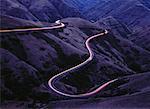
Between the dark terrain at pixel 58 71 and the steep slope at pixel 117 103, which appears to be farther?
the dark terrain at pixel 58 71

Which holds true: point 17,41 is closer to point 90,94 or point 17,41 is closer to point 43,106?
point 90,94

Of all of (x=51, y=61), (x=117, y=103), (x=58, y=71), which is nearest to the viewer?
(x=117, y=103)

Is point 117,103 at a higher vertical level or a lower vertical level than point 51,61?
lower

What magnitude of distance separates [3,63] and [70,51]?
1323 inches

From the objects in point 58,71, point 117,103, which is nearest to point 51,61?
point 58,71

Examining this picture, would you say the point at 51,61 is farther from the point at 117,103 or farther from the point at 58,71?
the point at 117,103

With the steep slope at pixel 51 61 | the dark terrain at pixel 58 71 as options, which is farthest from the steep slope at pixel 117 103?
the steep slope at pixel 51 61

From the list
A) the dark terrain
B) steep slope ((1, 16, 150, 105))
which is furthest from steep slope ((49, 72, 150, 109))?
steep slope ((1, 16, 150, 105))

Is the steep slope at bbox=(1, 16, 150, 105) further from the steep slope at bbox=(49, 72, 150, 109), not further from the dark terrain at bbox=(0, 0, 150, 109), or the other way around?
the steep slope at bbox=(49, 72, 150, 109)

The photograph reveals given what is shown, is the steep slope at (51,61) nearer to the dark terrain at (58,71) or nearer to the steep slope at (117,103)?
the dark terrain at (58,71)

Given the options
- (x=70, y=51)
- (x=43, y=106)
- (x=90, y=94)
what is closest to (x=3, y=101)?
(x=43, y=106)

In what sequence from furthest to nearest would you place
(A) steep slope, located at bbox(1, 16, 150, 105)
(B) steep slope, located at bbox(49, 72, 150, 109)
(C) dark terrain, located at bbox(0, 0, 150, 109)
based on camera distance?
(A) steep slope, located at bbox(1, 16, 150, 105)
(C) dark terrain, located at bbox(0, 0, 150, 109)
(B) steep slope, located at bbox(49, 72, 150, 109)

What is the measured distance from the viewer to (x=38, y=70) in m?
99.4

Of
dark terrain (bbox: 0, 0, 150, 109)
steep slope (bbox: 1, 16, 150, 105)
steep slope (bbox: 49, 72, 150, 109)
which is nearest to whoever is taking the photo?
steep slope (bbox: 49, 72, 150, 109)
